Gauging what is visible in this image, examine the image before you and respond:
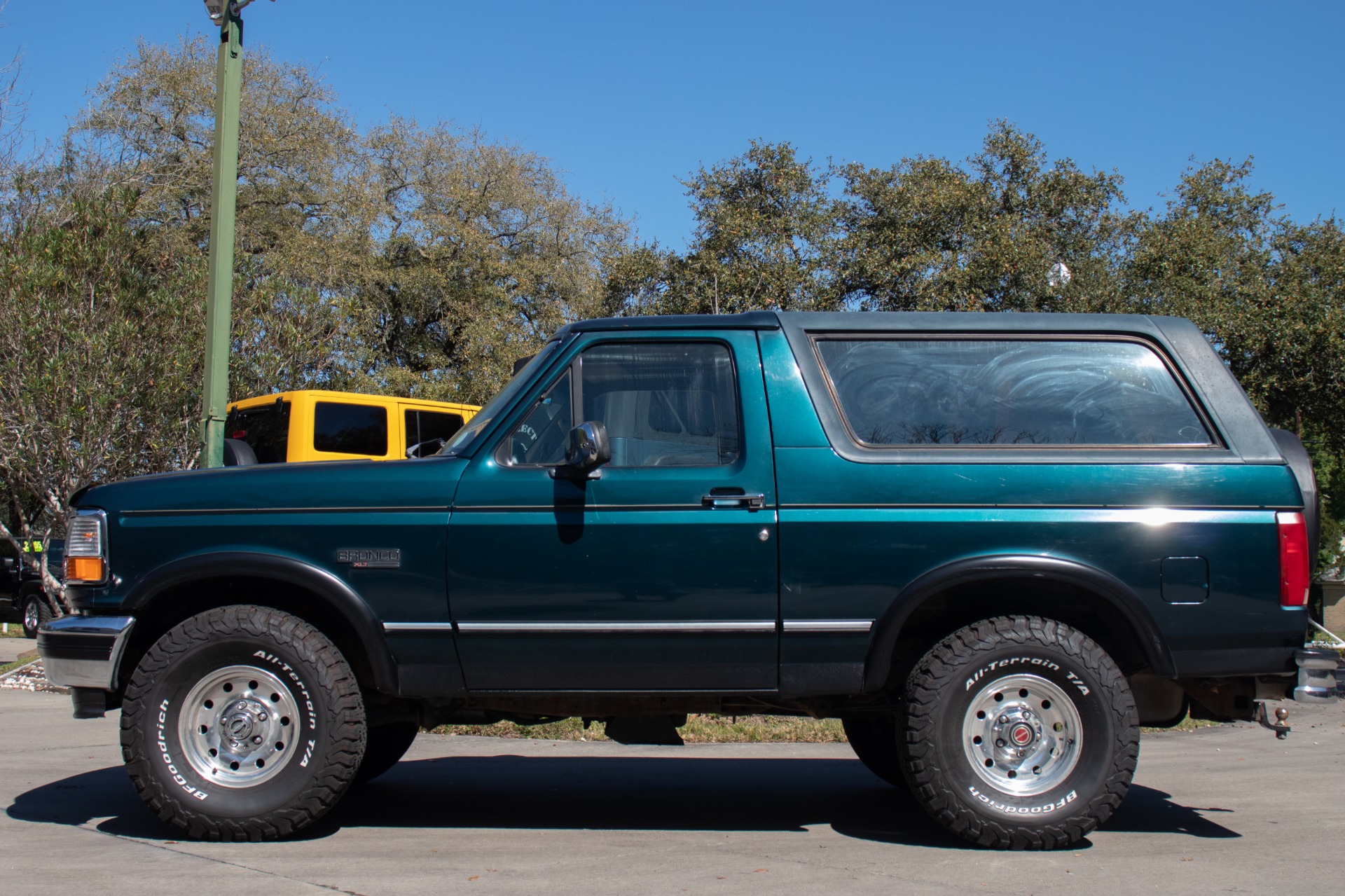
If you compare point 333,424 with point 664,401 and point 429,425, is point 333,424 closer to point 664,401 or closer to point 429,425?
point 429,425

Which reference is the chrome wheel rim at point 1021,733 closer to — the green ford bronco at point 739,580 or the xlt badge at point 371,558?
the green ford bronco at point 739,580

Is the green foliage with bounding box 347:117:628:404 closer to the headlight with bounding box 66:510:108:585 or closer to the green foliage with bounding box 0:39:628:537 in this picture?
the green foliage with bounding box 0:39:628:537

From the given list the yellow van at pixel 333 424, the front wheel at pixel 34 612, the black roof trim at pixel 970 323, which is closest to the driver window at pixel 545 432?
the black roof trim at pixel 970 323

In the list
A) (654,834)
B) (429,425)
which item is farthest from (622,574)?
(429,425)

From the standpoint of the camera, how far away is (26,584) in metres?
19.9

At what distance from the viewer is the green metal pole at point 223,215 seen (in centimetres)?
782

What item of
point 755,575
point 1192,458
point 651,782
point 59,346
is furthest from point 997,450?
point 59,346

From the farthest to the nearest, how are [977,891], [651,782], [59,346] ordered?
[59,346], [651,782], [977,891]

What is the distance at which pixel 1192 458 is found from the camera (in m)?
4.56

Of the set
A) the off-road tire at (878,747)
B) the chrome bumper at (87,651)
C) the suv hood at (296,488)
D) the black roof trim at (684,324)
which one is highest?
the black roof trim at (684,324)

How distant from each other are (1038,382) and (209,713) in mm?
3605

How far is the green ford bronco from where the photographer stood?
4.46 m

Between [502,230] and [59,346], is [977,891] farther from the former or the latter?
[502,230]

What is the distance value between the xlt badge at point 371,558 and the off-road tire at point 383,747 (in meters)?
1.55
